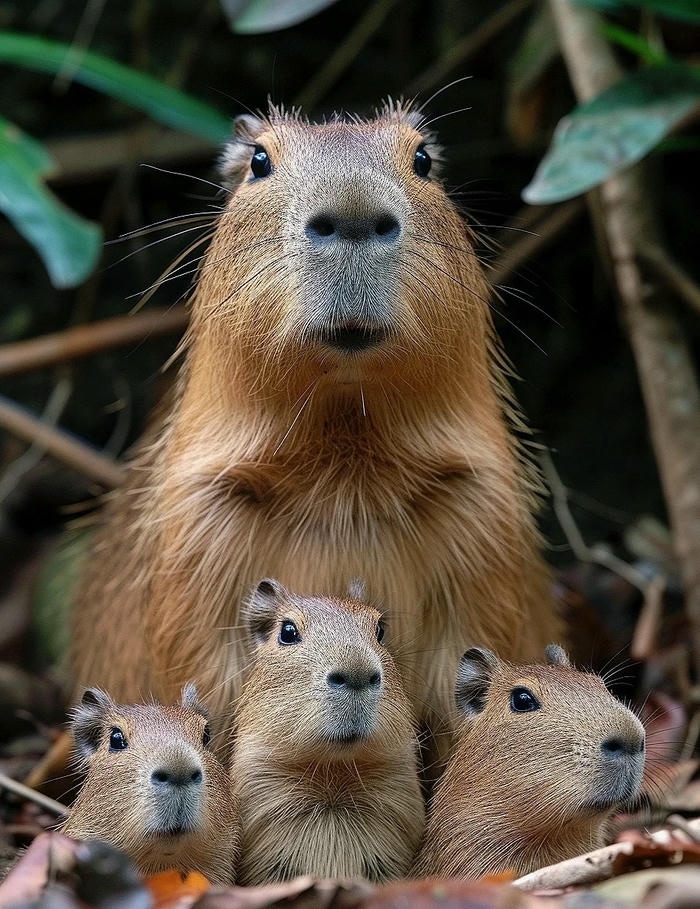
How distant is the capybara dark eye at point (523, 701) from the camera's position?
3.96m

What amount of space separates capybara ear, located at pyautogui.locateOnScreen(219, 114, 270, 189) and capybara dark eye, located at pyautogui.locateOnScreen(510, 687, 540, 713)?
2.18 meters

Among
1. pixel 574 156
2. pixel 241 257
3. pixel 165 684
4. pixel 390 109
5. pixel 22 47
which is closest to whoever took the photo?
pixel 241 257

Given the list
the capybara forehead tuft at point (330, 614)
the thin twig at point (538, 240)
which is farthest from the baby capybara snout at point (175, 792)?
the thin twig at point (538, 240)

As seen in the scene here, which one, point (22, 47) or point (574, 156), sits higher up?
point (22, 47)

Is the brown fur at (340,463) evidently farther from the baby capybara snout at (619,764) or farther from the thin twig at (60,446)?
the thin twig at (60,446)

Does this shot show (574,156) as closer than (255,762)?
No

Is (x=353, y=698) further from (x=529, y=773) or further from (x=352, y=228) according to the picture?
(x=352, y=228)

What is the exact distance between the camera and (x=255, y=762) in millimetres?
4066

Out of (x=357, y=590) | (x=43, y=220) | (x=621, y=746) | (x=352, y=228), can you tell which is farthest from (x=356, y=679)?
(x=43, y=220)

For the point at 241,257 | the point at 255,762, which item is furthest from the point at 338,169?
the point at 255,762

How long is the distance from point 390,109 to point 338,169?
3.87ft

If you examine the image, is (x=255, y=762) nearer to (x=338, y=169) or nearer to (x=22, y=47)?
(x=338, y=169)

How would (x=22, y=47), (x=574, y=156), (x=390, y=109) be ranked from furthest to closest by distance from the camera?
1. (x=22, y=47)
2. (x=574, y=156)
3. (x=390, y=109)

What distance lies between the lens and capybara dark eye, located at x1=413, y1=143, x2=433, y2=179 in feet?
15.2
